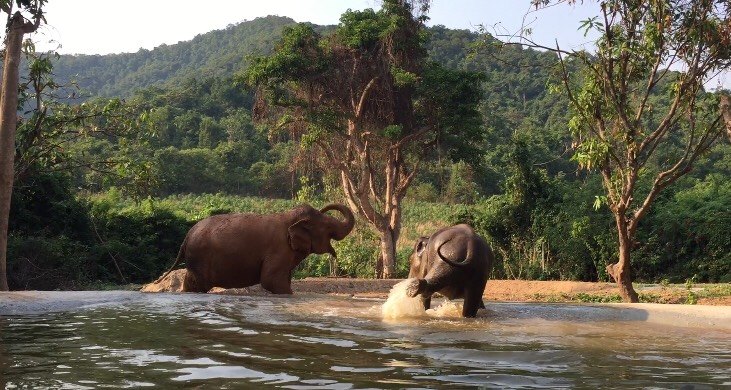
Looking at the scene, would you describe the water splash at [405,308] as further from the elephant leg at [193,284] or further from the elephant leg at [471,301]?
the elephant leg at [193,284]

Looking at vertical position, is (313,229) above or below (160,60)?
below

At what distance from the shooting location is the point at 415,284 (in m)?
9.38

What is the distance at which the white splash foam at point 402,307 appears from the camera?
949 cm

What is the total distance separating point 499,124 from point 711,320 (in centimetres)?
3930

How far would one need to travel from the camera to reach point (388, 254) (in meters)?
22.3

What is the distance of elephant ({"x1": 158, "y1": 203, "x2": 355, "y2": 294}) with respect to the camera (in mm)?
11945

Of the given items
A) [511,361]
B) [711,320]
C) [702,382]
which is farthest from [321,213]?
[702,382]

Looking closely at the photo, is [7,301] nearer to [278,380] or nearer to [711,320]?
[278,380]

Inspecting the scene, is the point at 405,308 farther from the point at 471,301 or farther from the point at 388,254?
the point at 388,254

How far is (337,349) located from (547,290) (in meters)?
11.3

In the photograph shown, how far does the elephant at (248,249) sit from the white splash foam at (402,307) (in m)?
2.65

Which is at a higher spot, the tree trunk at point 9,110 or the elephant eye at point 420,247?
the tree trunk at point 9,110

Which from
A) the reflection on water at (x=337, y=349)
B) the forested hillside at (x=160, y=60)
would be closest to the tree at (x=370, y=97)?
the reflection on water at (x=337, y=349)

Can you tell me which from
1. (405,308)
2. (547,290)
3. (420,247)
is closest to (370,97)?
(547,290)
